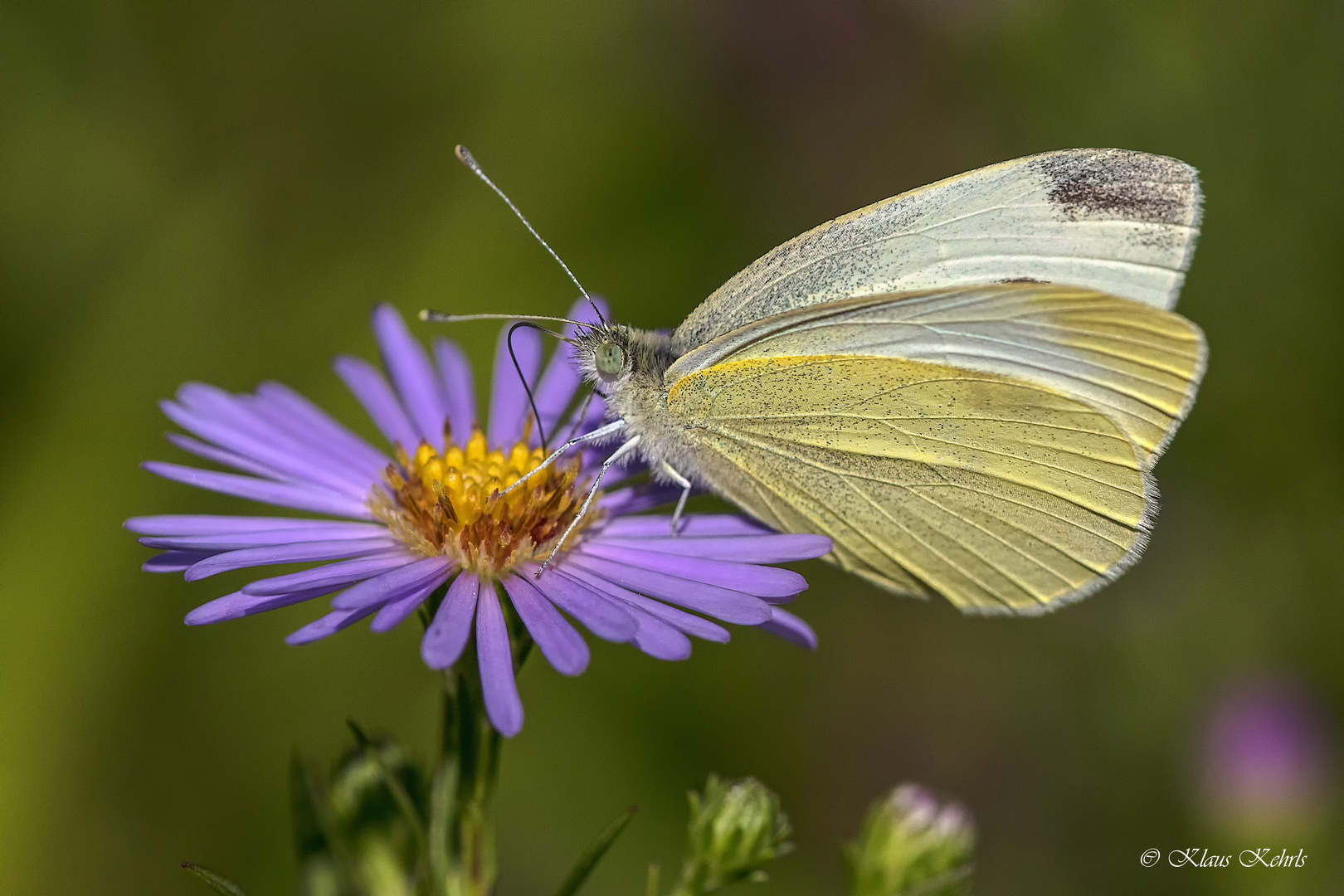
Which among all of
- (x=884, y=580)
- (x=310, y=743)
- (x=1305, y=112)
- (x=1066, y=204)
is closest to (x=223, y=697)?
(x=310, y=743)

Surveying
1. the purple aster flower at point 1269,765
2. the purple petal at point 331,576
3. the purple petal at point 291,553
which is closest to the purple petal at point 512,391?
the purple petal at point 291,553

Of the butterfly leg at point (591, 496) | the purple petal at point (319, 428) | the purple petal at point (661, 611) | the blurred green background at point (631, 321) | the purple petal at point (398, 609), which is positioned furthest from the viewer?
the blurred green background at point (631, 321)

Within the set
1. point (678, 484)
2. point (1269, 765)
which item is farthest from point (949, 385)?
point (1269, 765)

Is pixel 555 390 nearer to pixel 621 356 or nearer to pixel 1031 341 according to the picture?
pixel 621 356

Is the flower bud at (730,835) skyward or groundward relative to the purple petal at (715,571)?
groundward

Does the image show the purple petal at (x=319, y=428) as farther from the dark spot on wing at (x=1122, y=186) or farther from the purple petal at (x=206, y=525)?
the dark spot on wing at (x=1122, y=186)

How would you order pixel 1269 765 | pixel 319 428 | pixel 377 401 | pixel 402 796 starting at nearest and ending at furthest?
pixel 402 796 < pixel 319 428 < pixel 377 401 < pixel 1269 765
